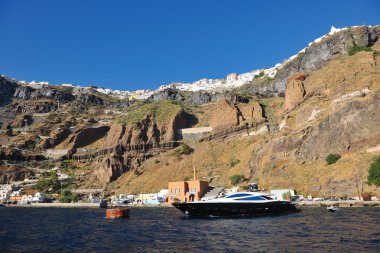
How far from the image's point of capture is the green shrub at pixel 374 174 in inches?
2707

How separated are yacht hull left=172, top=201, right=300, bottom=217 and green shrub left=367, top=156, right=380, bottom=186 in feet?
80.1

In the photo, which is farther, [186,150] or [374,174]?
[186,150]

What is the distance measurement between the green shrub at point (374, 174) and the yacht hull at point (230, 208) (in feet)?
80.1

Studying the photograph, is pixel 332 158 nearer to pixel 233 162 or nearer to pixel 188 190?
pixel 233 162

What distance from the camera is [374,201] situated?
65562 mm

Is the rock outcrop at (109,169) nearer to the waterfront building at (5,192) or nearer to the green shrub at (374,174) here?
the waterfront building at (5,192)

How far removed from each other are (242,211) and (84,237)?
22.8 m

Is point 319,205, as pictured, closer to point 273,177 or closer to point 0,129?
point 273,177

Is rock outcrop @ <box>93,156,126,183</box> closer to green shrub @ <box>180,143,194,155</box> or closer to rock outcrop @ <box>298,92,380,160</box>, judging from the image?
green shrub @ <box>180,143,194,155</box>

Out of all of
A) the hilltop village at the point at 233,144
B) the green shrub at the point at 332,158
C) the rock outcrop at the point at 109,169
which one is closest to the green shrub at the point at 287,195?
the hilltop village at the point at 233,144

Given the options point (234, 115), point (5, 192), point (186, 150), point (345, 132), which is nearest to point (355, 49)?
point (234, 115)

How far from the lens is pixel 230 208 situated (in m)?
52.5

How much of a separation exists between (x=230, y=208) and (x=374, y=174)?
3260 centimetres

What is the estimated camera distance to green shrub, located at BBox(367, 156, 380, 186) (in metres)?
68.8
